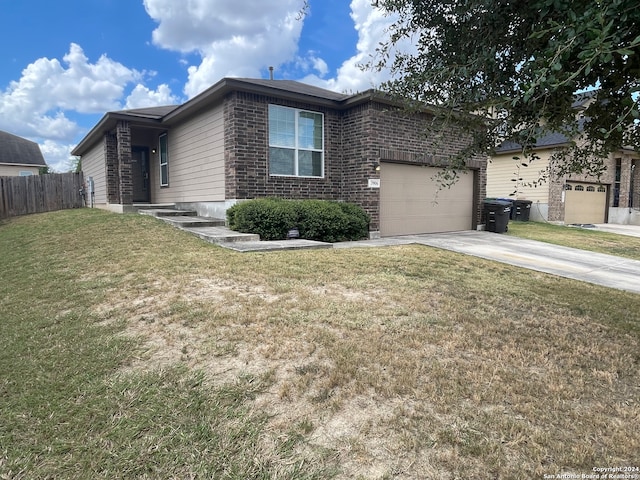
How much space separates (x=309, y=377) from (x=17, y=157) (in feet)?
113

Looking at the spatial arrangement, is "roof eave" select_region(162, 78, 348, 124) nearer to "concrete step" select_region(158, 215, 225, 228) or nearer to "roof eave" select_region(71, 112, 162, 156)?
"roof eave" select_region(71, 112, 162, 156)

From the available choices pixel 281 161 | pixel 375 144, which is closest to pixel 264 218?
pixel 281 161

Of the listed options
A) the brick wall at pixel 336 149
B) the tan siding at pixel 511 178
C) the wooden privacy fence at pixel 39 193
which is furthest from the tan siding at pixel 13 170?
the tan siding at pixel 511 178

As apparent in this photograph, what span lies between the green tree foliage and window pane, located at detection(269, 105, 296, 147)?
5725 millimetres

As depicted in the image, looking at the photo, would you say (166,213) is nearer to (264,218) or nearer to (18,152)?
(264,218)

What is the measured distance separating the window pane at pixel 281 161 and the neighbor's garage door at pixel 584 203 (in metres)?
14.7

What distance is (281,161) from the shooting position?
33.7 ft

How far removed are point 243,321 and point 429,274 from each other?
3.48 meters

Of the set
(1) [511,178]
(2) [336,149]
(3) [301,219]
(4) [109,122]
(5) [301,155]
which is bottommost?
(3) [301,219]

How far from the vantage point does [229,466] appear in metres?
1.96

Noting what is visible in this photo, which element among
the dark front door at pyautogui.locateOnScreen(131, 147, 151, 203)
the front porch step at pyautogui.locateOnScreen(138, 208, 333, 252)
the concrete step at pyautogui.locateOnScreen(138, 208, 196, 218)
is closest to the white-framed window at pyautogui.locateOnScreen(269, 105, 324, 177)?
the front porch step at pyautogui.locateOnScreen(138, 208, 333, 252)

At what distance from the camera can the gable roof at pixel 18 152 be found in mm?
27641

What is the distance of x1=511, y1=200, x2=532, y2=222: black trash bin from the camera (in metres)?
17.6

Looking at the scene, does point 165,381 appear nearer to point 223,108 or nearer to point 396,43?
point 396,43
